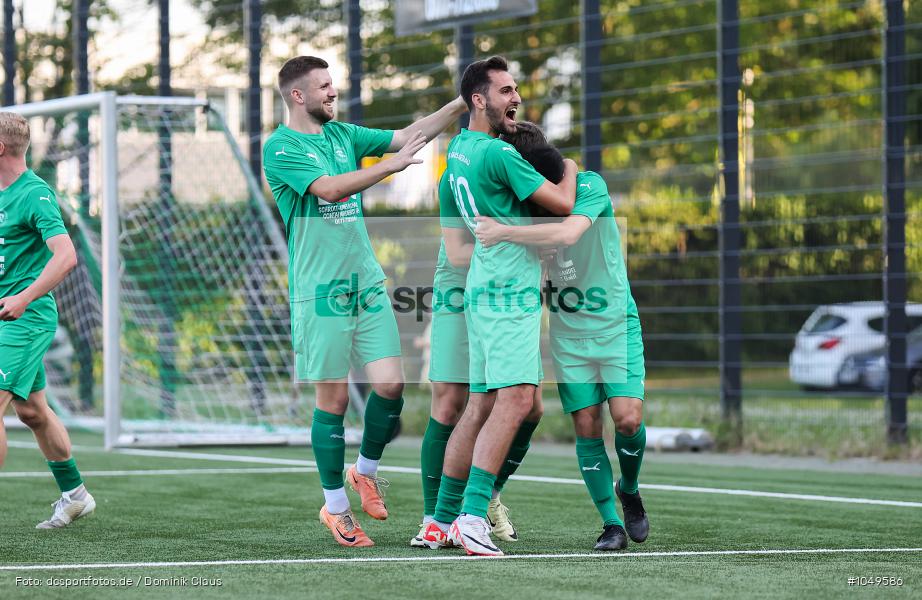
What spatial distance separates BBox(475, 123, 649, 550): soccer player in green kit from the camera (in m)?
5.51

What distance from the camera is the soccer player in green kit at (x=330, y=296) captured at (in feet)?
18.7

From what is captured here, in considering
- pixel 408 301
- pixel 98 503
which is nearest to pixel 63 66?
pixel 408 301

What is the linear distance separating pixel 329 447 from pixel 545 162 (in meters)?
1.53

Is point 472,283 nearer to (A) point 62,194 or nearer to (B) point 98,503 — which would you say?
(B) point 98,503

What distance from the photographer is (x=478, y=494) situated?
5289 millimetres

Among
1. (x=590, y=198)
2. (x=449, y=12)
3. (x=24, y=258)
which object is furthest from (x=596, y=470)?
(x=449, y=12)

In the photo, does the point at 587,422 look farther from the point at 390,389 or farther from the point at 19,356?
the point at 19,356

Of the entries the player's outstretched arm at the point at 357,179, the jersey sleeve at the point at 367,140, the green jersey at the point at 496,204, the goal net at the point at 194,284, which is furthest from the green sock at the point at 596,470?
the goal net at the point at 194,284

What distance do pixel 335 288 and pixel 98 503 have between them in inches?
91.7

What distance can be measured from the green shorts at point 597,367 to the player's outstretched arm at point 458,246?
1.63 feet

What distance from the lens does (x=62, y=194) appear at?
12492 mm

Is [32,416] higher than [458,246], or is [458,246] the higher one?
[458,246]

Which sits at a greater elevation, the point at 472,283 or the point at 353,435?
the point at 472,283

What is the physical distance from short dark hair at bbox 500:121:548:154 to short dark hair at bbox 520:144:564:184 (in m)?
0.02
